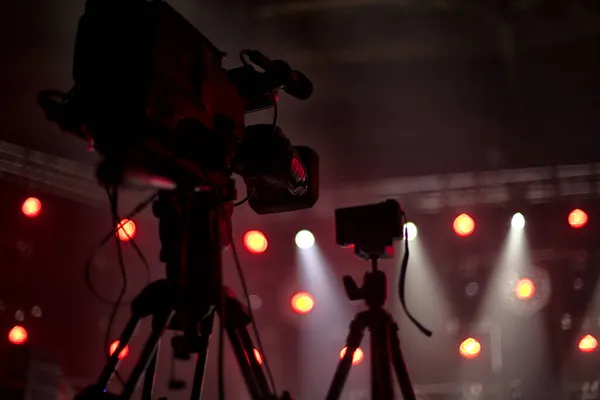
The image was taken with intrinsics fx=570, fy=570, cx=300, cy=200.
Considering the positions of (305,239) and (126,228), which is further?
(305,239)

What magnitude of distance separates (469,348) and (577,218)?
853 mm

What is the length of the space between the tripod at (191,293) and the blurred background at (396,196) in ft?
3.49

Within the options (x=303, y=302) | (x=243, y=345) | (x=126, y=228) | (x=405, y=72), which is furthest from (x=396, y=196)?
(x=243, y=345)

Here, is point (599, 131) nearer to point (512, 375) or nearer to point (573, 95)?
point (573, 95)

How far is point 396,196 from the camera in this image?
120 inches

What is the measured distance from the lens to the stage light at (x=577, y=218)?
2.86 metres

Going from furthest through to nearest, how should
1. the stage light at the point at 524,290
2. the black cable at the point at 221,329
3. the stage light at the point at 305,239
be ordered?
the stage light at the point at 305,239 → the stage light at the point at 524,290 → the black cable at the point at 221,329

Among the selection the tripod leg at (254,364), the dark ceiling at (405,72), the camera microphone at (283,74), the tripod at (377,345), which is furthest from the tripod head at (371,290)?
the dark ceiling at (405,72)

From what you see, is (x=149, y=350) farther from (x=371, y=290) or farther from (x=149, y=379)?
(x=371, y=290)

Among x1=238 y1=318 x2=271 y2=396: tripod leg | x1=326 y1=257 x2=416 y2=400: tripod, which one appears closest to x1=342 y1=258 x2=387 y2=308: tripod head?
x1=326 y1=257 x2=416 y2=400: tripod

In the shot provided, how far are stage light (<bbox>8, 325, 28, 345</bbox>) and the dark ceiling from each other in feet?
2.60

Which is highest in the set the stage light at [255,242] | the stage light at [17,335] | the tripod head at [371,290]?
the stage light at [255,242]

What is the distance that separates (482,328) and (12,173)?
239 cm

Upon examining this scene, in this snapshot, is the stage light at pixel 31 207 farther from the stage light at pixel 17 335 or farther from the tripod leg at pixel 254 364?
the tripod leg at pixel 254 364
